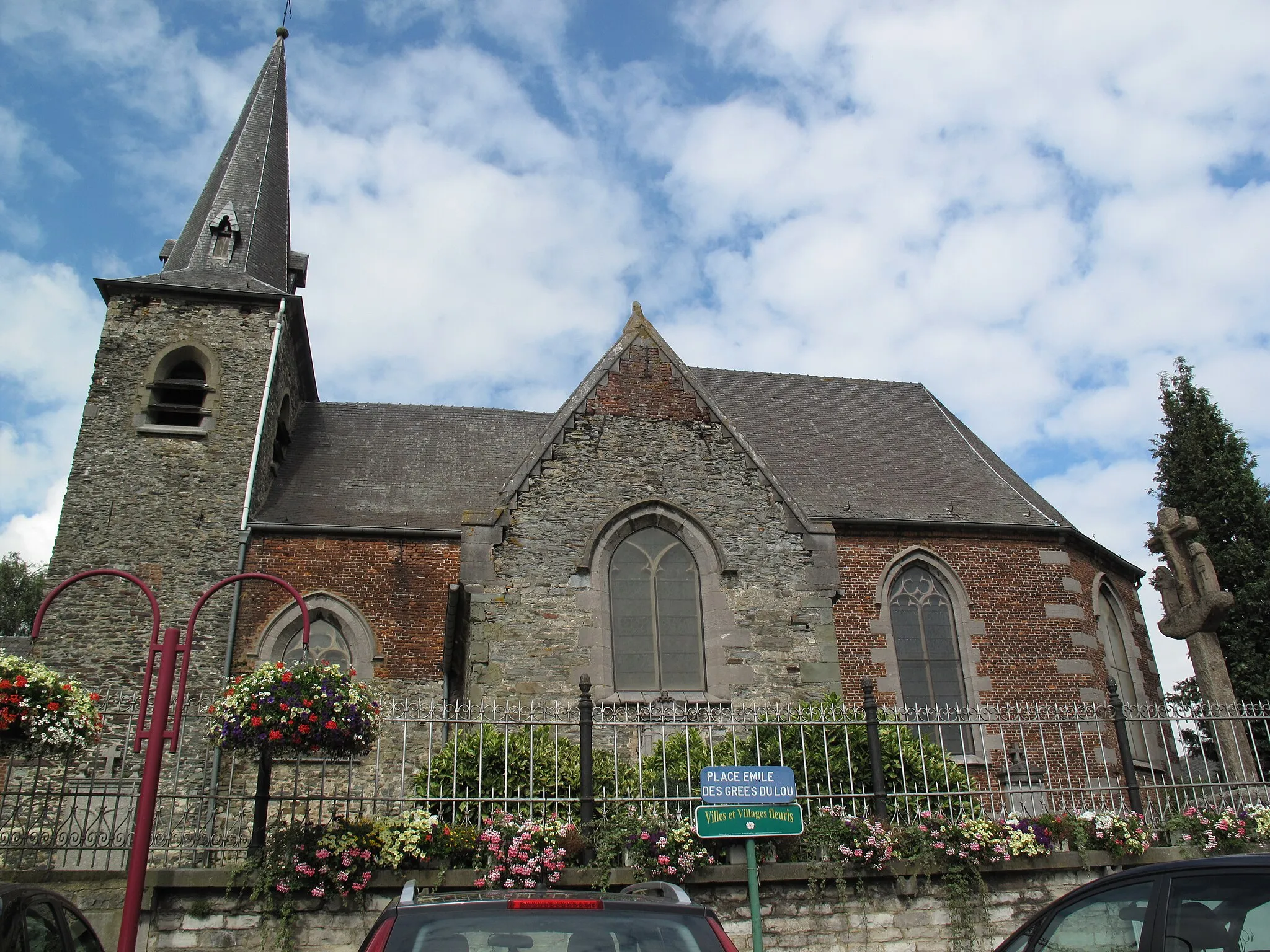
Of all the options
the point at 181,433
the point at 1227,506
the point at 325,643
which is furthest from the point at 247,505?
the point at 1227,506

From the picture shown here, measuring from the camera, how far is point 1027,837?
7.81m

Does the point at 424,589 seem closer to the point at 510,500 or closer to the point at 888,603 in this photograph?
the point at 510,500

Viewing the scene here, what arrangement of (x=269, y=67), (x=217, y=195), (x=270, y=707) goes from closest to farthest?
(x=270, y=707) < (x=217, y=195) < (x=269, y=67)

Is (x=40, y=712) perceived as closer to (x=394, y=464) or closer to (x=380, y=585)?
(x=380, y=585)

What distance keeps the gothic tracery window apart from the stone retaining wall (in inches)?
240

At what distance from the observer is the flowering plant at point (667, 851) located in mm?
7074

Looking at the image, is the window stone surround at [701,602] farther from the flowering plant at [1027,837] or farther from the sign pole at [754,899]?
the sign pole at [754,899]

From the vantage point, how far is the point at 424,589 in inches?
583

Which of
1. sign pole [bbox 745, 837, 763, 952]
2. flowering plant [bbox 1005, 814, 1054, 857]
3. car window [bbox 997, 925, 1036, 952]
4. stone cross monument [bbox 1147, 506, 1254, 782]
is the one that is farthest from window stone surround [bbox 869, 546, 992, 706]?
car window [bbox 997, 925, 1036, 952]

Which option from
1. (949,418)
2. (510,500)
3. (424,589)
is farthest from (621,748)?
(949,418)

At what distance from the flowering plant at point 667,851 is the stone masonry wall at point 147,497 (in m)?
8.70

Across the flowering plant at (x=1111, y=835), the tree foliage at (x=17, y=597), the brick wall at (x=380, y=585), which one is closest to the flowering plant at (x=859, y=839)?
the flowering plant at (x=1111, y=835)

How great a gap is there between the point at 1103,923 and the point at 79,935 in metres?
4.88

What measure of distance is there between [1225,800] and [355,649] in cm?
1123
